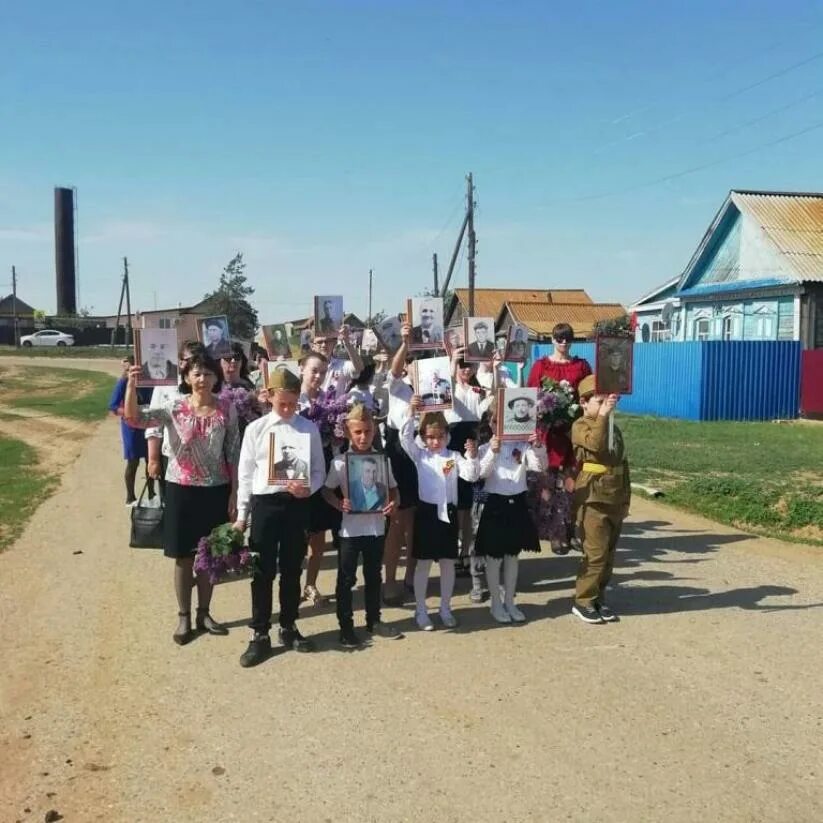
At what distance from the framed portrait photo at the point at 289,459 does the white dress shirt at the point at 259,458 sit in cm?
→ 4

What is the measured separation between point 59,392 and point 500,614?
30.4 m

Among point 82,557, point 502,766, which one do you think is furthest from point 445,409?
point 82,557

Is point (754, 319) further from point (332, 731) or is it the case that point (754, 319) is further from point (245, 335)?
point (245, 335)

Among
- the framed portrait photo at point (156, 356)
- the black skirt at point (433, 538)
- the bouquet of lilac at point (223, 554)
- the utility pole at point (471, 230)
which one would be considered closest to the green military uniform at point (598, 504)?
the black skirt at point (433, 538)

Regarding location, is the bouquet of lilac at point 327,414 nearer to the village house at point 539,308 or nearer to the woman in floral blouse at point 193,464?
the woman in floral blouse at point 193,464

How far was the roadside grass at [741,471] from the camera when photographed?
31.1ft

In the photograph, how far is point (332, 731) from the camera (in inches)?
164

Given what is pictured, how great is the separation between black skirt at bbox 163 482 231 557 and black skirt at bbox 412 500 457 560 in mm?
1425

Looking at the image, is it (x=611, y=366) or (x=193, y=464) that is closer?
(x=193, y=464)

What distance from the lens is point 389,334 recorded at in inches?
265

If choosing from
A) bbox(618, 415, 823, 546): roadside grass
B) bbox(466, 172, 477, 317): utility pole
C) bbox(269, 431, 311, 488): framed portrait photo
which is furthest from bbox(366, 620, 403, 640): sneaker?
bbox(466, 172, 477, 317): utility pole

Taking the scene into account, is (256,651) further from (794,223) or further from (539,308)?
(539,308)

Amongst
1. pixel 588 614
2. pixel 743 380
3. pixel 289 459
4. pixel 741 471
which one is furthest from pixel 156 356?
pixel 743 380

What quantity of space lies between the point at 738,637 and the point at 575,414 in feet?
7.24
